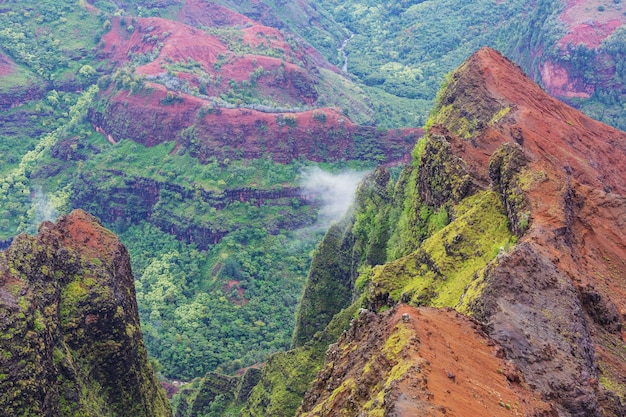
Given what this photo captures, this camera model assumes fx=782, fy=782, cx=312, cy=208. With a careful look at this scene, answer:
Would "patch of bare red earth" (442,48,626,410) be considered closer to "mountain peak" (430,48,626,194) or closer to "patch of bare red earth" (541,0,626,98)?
"mountain peak" (430,48,626,194)

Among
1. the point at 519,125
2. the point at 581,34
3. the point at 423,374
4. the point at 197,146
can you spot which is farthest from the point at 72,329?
the point at 581,34

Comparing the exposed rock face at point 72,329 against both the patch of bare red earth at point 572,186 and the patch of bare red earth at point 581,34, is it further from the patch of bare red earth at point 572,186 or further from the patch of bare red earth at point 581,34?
the patch of bare red earth at point 581,34

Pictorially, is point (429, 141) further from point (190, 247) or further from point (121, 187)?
point (121, 187)

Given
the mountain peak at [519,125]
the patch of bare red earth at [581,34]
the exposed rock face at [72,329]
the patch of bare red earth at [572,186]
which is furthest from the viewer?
the patch of bare red earth at [581,34]

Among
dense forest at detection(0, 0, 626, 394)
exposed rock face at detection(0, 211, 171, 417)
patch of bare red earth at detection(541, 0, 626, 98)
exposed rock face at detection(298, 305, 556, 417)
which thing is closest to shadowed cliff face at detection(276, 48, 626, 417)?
exposed rock face at detection(298, 305, 556, 417)

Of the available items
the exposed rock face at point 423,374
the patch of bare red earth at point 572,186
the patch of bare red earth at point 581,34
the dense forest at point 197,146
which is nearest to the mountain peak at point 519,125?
the patch of bare red earth at point 572,186

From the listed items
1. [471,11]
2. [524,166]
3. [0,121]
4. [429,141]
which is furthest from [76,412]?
[471,11]
